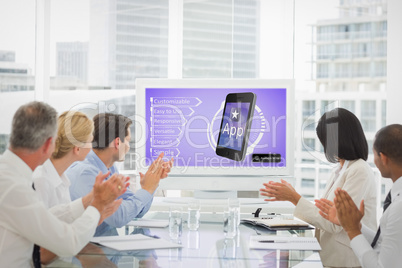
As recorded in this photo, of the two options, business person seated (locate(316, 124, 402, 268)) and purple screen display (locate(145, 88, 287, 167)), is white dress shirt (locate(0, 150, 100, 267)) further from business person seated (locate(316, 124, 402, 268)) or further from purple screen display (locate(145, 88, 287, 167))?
purple screen display (locate(145, 88, 287, 167))

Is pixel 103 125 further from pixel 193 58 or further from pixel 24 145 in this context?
pixel 193 58

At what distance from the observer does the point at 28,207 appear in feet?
5.36

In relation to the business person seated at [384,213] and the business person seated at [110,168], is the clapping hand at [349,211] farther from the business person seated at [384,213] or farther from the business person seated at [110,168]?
the business person seated at [110,168]

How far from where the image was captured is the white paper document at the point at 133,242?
2.12 meters

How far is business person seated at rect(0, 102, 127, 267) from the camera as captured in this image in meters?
1.64

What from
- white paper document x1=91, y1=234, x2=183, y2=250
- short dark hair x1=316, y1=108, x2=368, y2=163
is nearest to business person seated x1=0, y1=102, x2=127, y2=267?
white paper document x1=91, y1=234, x2=183, y2=250

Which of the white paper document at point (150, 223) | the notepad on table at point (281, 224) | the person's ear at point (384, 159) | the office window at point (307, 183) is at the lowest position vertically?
the office window at point (307, 183)

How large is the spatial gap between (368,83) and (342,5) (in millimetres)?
1437

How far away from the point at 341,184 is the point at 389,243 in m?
0.72

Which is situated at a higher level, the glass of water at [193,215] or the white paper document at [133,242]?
the glass of water at [193,215]

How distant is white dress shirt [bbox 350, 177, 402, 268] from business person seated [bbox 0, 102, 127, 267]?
1036 mm

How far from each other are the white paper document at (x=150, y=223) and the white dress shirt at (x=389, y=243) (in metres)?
0.93

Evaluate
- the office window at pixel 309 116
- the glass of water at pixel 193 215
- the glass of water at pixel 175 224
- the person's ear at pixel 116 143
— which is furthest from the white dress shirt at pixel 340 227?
the office window at pixel 309 116

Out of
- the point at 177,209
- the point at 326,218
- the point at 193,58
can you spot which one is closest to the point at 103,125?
the point at 177,209
